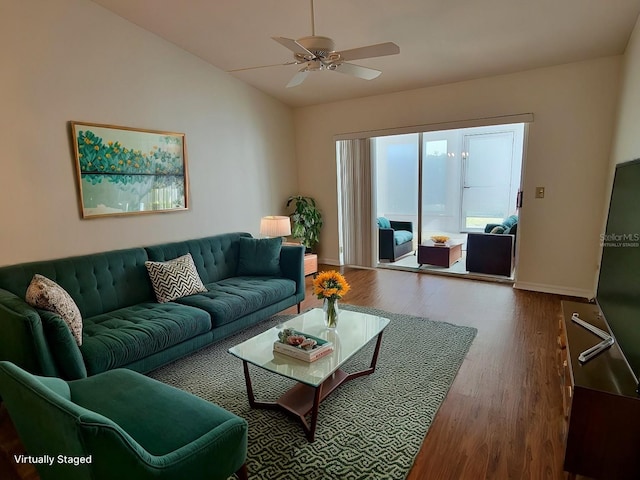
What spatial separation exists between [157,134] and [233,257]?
1.49 m

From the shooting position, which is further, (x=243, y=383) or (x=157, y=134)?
(x=157, y=134)

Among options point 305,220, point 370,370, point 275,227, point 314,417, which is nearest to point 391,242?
point 305,220

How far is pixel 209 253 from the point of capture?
12.3ft

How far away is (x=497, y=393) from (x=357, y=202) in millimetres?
3619

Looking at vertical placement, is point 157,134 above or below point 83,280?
above

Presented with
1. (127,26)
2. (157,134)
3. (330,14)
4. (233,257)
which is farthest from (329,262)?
(127,26)

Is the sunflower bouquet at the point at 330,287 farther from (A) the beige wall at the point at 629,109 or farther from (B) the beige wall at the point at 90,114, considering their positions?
(A) the beige wall at the point at 629,109

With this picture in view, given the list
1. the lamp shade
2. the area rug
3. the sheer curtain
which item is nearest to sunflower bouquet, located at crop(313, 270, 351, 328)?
the area rug

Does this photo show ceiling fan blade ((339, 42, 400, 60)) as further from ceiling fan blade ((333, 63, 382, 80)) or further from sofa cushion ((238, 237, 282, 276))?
sofa cushion ((238, 237, 282, 276))

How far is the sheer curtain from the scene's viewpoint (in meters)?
5.32

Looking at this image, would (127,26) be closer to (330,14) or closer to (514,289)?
(330,14)

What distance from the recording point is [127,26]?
3.26 metres

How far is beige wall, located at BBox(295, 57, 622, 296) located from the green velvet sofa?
2.78 metres

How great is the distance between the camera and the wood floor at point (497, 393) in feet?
5.71
